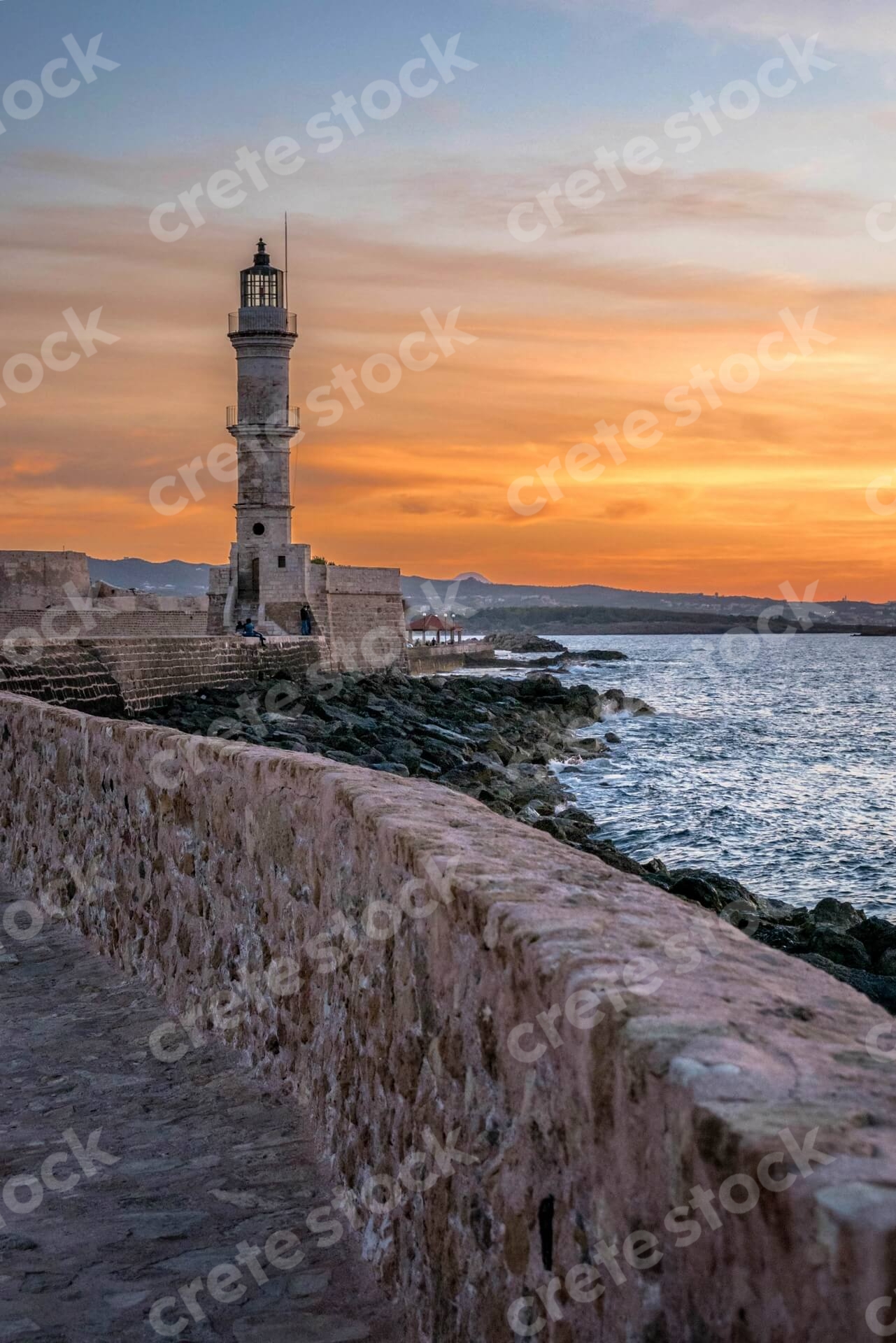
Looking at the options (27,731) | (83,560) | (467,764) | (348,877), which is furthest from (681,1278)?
(83,560)

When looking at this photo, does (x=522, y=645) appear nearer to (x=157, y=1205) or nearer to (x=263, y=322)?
(x=263, y=322)

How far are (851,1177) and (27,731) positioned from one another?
19.5 feet

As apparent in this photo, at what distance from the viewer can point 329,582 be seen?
3856 centimetres

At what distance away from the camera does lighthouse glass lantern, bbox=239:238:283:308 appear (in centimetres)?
3872

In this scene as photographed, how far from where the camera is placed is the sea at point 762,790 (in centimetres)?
1608

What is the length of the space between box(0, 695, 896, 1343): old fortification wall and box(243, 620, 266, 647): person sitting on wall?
2353 cm

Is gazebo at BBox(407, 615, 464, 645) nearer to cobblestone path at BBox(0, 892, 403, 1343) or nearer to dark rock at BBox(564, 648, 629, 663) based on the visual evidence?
dark rock at BBox(564, 648, 629, 663)

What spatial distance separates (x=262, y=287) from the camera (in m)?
38.8

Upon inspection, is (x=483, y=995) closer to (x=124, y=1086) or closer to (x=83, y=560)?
(x=124, y=1086)

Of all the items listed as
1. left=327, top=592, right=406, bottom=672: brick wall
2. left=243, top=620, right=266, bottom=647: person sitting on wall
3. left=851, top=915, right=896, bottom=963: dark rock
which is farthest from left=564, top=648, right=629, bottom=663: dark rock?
left=851, top=915, right=896, bottom=963: dark rock

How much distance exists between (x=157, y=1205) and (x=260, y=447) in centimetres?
3633

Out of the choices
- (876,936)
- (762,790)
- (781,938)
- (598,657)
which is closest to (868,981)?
(781,938)

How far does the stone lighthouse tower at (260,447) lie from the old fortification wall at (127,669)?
35.2 feet


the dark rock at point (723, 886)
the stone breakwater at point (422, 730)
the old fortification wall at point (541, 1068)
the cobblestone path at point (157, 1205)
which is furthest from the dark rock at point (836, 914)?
the old fortification wall at point (541, 1068)
